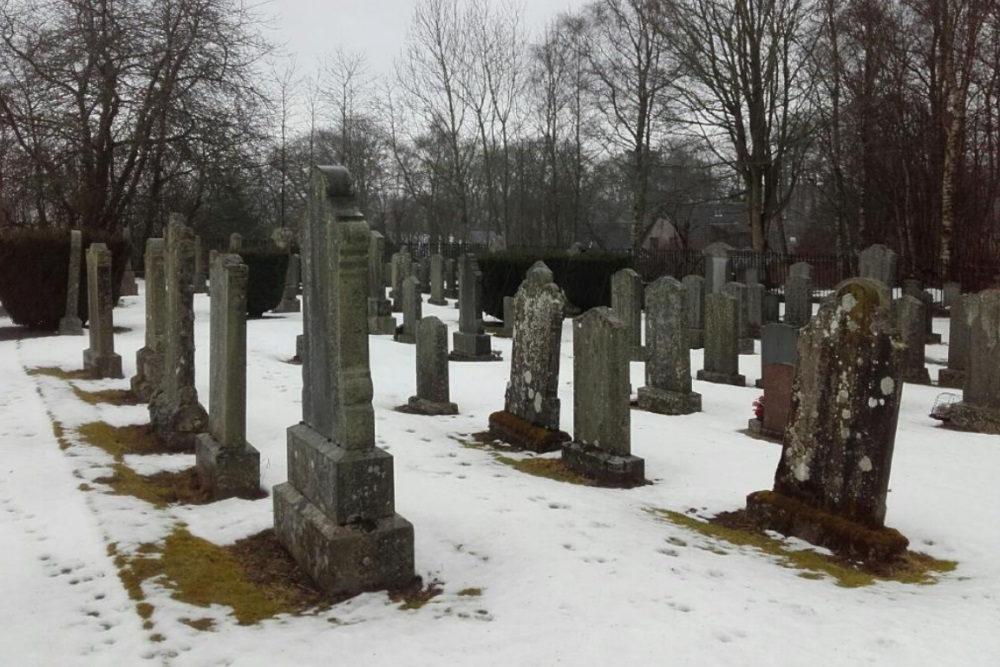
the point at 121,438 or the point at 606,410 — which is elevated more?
the point at 606,410

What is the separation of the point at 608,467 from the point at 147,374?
5381mm

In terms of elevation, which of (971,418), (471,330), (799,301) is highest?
(799,301)

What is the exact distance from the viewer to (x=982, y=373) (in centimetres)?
937

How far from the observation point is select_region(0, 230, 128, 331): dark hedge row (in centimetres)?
1609

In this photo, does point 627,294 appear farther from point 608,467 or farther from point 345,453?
point 345,453

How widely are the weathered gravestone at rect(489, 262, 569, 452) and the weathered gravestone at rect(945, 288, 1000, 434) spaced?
477 cm

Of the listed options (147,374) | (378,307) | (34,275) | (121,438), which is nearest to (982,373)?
(121,438)

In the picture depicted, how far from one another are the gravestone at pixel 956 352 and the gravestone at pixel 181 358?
10514 millimetres

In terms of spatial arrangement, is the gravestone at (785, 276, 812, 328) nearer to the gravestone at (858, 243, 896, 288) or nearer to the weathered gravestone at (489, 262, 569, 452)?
the gravestone at (858, 243, 896, 288)

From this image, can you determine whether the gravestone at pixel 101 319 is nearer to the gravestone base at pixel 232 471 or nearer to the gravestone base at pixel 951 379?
the gravestone base at pixel 232 471

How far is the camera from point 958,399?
10.9 metres

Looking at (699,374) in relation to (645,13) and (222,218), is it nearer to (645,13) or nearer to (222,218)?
(645,13)

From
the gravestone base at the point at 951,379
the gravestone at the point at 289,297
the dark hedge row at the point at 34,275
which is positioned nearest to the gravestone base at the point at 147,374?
the dark hedge row at the point at 34,275

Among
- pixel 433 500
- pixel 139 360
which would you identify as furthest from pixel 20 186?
pixel 433 500
